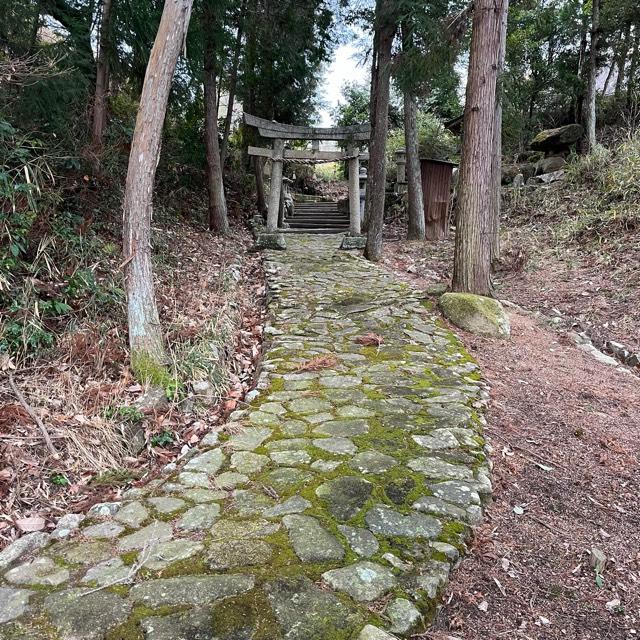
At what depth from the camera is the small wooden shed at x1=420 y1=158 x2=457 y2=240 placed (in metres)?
12.5

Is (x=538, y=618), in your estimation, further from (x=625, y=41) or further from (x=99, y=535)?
(x=625, y=41)

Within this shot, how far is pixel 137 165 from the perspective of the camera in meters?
4.03

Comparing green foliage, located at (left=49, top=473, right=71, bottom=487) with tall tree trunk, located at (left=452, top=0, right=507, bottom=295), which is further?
tall tree trunk, located at (left=452, top=0, right=507, bottom=295)

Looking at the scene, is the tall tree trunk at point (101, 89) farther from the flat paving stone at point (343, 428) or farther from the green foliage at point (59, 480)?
the flat paving stone at point (343, 428)

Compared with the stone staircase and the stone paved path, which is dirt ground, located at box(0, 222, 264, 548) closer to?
the stone paved path

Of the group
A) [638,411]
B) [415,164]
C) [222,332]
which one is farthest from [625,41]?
[222,332]

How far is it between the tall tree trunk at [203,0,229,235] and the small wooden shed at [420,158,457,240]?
17.1 feet

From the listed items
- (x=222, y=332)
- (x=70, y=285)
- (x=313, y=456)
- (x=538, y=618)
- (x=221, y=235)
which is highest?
(x=221, y=235)

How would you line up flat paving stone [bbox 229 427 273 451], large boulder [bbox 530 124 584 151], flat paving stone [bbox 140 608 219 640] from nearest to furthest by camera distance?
flat paving stone [bbox 140 608 219 640] → flat paving stone [bbox 229 427 273 451] → large boulder [bbox 530 124 584 151]

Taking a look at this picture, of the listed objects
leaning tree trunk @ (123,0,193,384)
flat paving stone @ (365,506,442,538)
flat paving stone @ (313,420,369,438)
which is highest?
leaning tree trunk @ (123,0,193,384)

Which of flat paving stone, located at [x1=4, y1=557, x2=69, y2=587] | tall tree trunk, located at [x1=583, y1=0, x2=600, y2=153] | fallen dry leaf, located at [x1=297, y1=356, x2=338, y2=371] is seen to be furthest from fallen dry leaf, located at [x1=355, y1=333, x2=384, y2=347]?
tall tree trunk, located at [x1=583, y1=0, x2=600, y2=153]

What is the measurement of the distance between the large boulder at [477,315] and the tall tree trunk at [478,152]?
39 cm

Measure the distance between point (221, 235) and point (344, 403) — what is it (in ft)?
25.8

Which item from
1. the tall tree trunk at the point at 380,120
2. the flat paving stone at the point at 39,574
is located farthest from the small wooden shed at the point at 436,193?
the flat paving stone at the point at 39,574
